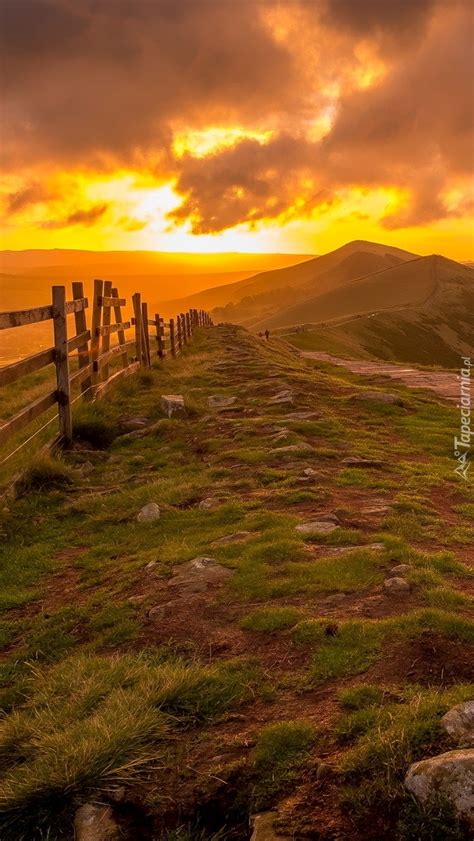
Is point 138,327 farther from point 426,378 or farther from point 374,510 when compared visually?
point 374,510

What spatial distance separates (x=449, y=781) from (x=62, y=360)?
9.55 metres

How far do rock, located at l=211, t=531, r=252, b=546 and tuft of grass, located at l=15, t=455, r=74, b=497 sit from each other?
3665 millimetres

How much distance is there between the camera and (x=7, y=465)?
10.3m

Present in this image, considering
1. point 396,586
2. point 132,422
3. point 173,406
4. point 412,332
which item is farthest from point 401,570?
point 412,332

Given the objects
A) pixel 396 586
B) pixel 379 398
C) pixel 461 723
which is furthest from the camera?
pixel 379 398

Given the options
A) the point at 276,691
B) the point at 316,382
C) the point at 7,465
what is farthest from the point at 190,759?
the point at 316,382

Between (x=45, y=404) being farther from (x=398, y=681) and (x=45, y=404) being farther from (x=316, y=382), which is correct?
(x=316, y=382)

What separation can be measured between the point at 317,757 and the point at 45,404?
834 centimetres

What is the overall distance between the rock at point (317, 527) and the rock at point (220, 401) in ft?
25.7

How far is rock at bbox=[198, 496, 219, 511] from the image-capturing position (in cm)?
812

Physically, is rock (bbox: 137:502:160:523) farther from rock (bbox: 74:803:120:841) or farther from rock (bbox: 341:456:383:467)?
rock (bbox: 74:803:120:841)

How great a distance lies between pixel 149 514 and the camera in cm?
804

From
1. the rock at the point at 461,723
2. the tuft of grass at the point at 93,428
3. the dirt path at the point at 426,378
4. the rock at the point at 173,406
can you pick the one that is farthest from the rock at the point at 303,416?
the rock at the point at 461,723

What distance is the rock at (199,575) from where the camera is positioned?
5773 mm
